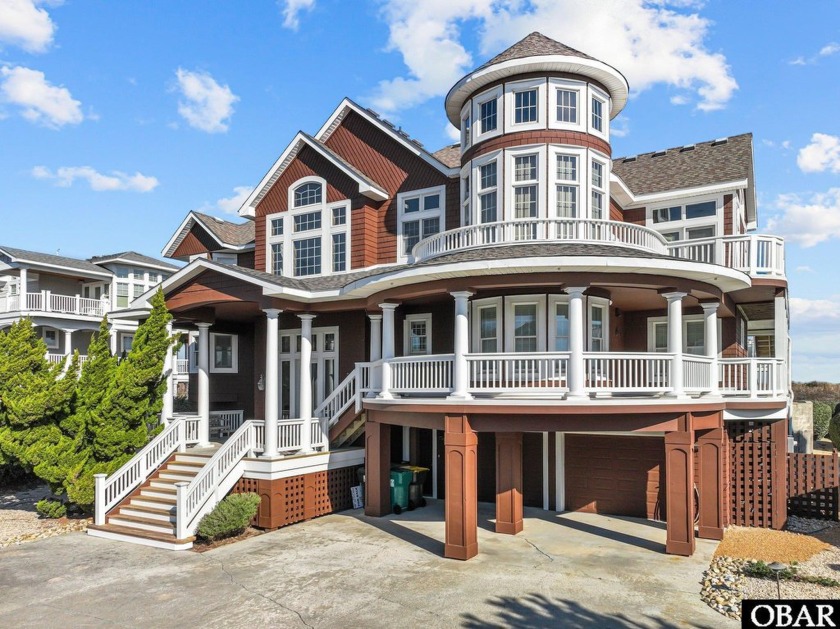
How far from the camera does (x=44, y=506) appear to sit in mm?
15523

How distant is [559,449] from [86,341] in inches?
1112

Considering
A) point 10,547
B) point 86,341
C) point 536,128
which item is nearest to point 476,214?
point 536,128

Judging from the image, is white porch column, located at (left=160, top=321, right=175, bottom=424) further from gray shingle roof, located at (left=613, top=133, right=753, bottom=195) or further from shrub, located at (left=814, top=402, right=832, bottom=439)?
shrub, located at (left=814, top=402, right=832, bottom=439)

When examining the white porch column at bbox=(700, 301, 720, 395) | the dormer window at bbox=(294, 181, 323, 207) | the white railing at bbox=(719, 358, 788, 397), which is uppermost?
the dormer window at bbox=(294, 181, 323, 207)

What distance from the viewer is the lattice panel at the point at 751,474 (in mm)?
14547

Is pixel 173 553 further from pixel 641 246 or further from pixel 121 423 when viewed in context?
pixel 641 246

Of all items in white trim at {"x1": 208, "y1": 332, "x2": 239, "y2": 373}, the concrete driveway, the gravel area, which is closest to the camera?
Result: the concrete driveway

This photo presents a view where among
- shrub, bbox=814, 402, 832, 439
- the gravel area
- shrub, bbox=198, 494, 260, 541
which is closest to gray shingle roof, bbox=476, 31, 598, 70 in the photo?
shrub, bbox=198, 494, 260, 541

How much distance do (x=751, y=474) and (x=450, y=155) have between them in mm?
12888

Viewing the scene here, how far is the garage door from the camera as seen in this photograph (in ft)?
49.8

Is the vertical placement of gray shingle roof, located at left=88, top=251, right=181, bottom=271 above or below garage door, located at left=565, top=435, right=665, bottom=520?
above

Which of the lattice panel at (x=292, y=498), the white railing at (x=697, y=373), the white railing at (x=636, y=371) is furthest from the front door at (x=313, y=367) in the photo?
the white railing at (x=697, y=373)

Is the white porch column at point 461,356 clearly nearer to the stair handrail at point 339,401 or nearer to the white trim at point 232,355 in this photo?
the stair handrail at point 339,401

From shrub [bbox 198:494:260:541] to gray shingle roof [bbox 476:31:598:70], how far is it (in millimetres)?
11850
